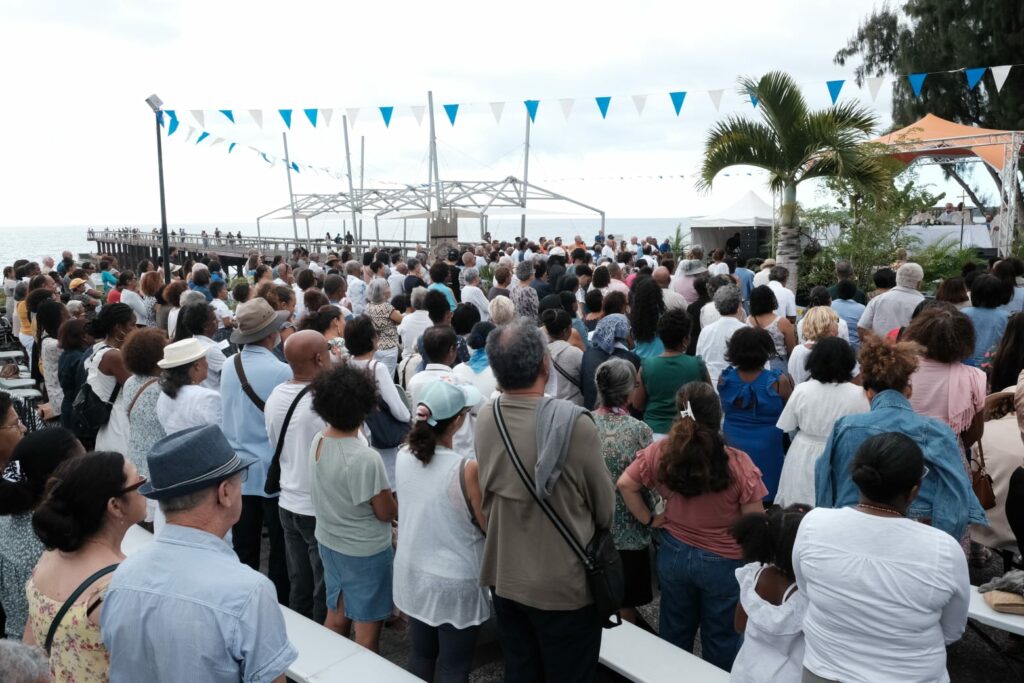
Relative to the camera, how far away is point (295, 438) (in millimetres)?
3605

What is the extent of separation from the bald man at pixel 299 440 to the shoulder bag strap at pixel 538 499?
50.0 inches

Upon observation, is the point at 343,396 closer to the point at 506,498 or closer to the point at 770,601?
the point at 506,498

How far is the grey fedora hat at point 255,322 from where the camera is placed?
4148 millimetres

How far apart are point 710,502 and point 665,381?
143cm

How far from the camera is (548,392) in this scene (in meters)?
5.71

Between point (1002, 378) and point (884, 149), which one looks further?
point (884, 149)

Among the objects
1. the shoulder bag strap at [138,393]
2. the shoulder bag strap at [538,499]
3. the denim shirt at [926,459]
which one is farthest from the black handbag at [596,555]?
the shoulder bag strap at [138,393]

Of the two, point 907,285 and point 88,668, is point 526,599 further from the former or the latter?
point 907,285

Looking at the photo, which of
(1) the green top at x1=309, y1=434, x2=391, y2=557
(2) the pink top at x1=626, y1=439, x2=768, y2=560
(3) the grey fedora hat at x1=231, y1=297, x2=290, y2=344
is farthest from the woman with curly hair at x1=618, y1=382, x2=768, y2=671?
(3) the grey fedora hat at x1=231, y1=297, x2=290, y2=344

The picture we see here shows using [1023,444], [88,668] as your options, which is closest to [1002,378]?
[1023,444]

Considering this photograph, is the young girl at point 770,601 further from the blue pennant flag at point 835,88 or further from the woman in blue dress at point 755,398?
the blue pennant flag at point 835,88

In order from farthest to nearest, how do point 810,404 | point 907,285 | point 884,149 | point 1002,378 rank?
point 884,149, point 907,285, point 1002,378, point 810,404

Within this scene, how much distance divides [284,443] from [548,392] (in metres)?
2.45

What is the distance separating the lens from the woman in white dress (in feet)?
12.7
